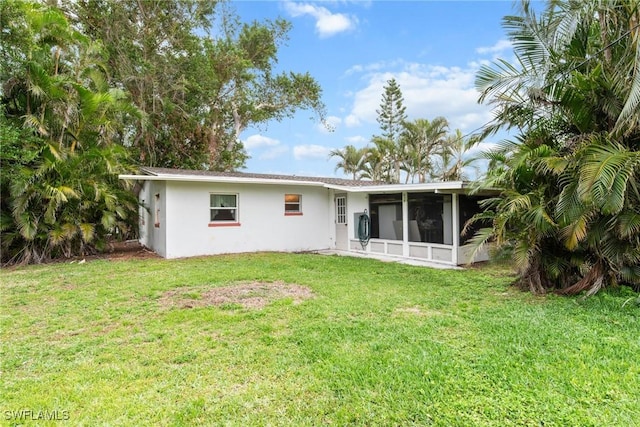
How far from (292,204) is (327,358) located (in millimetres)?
9588

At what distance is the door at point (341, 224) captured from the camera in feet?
42.3

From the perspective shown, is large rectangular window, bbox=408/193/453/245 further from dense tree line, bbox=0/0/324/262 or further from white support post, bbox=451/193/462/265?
dense tree line, bbox=0/0/324/262

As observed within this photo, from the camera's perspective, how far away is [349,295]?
5.95 meters

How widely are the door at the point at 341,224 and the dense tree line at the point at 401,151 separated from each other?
7554mm

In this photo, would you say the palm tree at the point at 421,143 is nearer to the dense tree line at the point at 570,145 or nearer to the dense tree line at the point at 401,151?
the dense tree line at the point at 401,151

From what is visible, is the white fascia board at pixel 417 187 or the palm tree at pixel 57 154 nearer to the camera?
the white fascia board at pixel 417 187

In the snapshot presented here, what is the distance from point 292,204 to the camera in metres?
12.8

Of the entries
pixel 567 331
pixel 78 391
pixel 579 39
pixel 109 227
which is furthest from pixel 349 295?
pixel 109 227

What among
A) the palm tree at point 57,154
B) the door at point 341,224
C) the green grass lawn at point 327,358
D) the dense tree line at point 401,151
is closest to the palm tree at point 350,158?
the dense tree line at point 401,151

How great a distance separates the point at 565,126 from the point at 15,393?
8.08m

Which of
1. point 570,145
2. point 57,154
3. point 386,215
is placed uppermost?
point 57,154

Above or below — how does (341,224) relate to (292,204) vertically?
below
